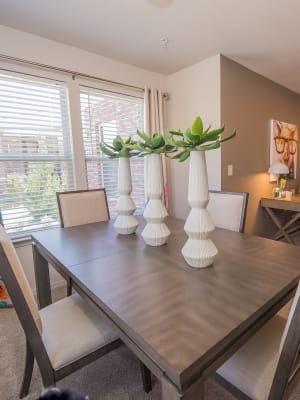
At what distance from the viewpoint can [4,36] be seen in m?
2.10

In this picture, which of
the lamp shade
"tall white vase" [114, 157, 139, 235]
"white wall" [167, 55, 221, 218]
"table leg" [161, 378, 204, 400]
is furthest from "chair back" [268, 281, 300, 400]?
the lamp shade

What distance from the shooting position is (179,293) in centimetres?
91

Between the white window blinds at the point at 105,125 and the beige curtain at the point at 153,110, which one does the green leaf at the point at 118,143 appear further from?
the beige curtain at the point at 153,110

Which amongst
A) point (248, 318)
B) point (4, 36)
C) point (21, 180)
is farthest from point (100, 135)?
point (248, 318)

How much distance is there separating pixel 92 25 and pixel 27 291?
7.26 ft

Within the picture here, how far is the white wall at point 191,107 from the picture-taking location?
2779 millimetres

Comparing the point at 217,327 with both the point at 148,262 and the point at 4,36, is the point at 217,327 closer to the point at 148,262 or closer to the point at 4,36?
the point at 148,262

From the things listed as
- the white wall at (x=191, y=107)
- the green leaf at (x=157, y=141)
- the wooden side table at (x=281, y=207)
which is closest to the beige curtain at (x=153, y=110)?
the white wall at (x=191, y=107)

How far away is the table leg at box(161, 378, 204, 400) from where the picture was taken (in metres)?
0.60

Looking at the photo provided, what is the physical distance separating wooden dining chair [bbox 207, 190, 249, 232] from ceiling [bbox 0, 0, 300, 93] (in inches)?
58.4

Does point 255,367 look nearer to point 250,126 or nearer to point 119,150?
point 119,150

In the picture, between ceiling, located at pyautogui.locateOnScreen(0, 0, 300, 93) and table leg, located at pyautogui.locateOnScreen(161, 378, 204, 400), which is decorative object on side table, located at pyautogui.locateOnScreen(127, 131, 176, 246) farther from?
ceiling, located at pyautogui.locateOnScreen(0, 0, 300, 93)

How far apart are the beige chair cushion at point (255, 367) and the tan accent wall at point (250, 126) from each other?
2040mm

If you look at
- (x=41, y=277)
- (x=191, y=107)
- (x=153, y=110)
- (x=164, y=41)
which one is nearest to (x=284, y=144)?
(x=191, y=107)
